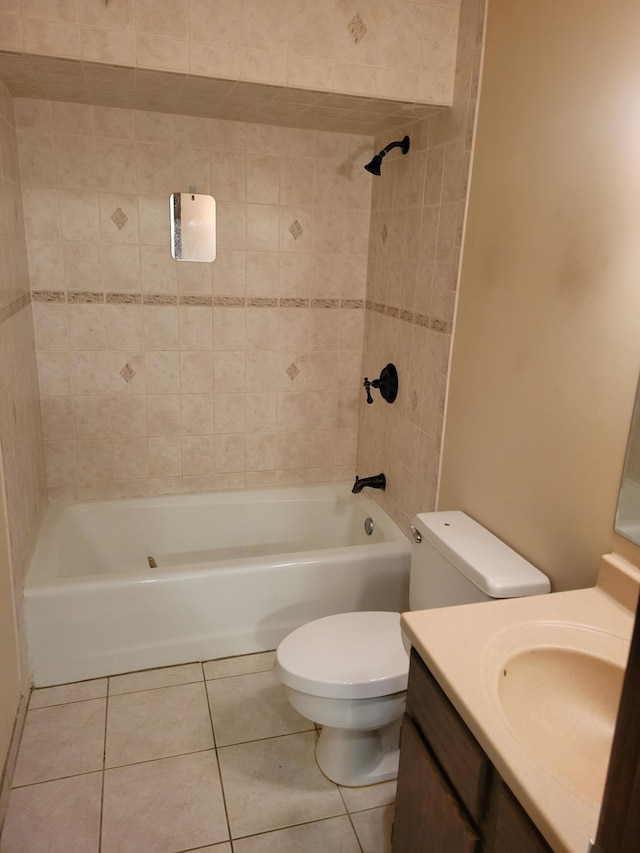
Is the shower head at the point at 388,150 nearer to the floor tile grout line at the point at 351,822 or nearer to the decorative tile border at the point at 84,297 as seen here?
the decorative tile border at the point at 84,297

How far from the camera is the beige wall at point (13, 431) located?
6.06 ft

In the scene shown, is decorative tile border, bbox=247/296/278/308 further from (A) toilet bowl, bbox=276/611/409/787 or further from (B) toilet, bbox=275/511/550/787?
(A) toilet bowl, bbox=276/611/409/787

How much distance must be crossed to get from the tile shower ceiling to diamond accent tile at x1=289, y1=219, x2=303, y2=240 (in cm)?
40

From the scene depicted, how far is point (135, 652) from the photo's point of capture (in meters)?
2.27

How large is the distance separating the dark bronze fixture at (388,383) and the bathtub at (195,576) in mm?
553

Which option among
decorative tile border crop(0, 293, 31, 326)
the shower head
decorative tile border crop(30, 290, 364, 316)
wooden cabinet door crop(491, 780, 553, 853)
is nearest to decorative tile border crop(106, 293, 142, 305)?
decorative tile border crop(30, 290, 364, 316)

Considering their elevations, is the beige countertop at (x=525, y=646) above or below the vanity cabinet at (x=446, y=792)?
above

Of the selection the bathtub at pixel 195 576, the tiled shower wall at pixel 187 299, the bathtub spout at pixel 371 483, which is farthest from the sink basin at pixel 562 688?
the tiled shower wall at pixel 187 299

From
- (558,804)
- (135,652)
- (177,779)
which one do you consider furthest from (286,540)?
(558,804)

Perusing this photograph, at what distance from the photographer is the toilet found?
5.38 feet

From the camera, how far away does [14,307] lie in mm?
2154

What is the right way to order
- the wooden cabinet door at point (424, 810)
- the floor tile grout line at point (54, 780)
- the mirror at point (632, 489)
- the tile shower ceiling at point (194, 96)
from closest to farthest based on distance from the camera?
1. the wooden cabinet door at point (424, 810)
2. the mirror at point (632, 489)
3. the floor tile grout line at point (54, 780)
4. the tile shower ceiling at point (194, 96)

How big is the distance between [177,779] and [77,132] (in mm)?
2354

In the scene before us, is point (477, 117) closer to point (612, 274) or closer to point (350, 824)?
point (612, 274)
